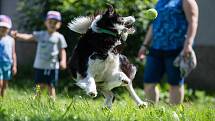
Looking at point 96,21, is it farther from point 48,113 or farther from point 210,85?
point 210,85

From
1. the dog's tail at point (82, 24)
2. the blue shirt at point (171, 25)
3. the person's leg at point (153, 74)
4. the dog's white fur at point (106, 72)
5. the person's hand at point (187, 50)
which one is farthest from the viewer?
the person's leg at point (153, 74)

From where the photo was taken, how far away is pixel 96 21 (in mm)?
5059

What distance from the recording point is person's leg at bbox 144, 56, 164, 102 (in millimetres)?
7316

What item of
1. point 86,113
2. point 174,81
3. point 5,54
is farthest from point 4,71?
point 86,113

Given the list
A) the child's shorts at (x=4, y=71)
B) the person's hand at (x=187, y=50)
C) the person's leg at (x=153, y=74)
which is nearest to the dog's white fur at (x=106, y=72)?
the person's hand at (x=187, y=50)

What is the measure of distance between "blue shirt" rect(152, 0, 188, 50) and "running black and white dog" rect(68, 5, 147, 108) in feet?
6.70

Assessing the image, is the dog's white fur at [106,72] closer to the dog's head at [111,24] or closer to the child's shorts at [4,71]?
the dog's head at [111,24]

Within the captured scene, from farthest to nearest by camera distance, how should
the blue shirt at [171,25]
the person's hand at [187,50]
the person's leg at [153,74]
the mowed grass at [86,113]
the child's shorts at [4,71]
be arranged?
the child's shorts at [4,71] < the person's leg at [153,74] < the blue shirt at [171,25] < the person's hand at [187,50] < the mowed grass at [86,113]

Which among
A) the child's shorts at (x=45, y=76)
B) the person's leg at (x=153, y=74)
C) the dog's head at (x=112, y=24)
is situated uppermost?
the dog's head at (x=112, y=24)

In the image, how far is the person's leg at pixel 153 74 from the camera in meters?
7.32

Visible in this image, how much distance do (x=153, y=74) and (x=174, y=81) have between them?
29cm

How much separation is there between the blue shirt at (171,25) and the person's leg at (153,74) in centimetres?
20

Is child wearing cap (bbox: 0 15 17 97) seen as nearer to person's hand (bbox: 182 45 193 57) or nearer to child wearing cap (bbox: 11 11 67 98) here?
child wearing cap (bbox: 11 11 67 98)

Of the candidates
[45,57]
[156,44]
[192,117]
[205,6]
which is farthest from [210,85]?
[192,117]
